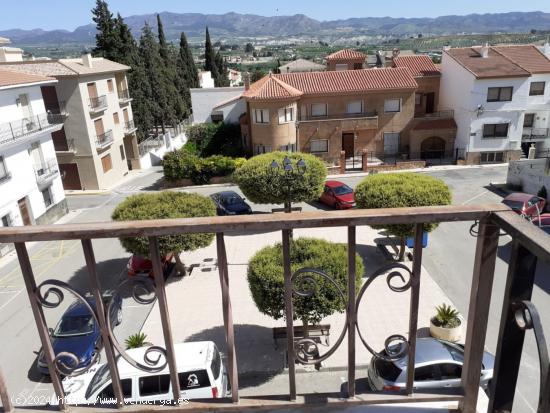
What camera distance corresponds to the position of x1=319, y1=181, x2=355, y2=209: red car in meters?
22.6

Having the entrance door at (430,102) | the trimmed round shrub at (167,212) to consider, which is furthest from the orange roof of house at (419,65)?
the trimmed round shrub at (167,212)

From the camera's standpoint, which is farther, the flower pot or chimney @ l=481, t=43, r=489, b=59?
chimney @ l=481, t=43, r=489, b=59

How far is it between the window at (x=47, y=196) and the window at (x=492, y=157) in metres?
30.4

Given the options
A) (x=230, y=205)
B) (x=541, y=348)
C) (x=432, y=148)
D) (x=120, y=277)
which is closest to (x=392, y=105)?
(x=432, y=148)

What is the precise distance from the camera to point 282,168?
1728 cm

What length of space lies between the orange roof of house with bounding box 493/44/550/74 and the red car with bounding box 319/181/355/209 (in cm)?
1879

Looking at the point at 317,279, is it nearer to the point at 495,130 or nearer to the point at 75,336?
the point at 75,336

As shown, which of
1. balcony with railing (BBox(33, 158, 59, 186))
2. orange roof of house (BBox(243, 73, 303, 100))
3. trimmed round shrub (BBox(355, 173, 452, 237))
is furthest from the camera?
orange roof of house (BBox(243, 73, 303, 100))

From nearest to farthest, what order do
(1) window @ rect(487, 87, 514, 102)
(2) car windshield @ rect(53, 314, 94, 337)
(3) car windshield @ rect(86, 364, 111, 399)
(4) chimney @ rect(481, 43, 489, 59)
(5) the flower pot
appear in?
(3) car windshield @ rect(86, 364, 111, 399)
(2) car windshield @ rect(53, 314, 94, 337)
(5) the flower pot
(1) window @ rect(487, 87, 514, 102)
(4) chimney @ rect(481, 43, 489, 59)

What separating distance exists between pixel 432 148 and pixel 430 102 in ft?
17.6

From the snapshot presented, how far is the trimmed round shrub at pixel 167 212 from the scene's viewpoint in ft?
44.5

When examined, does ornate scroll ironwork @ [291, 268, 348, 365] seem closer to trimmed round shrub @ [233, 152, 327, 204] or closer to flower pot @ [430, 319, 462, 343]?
flower pot @ [430, 319, 462, 343]

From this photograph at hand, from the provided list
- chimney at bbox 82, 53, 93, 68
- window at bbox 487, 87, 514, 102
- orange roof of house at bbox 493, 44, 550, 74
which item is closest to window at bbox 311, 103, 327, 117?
window at bbox 487, 87, 514, 102

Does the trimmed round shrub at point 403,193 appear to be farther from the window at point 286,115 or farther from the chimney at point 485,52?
the chimney at point 485,52
